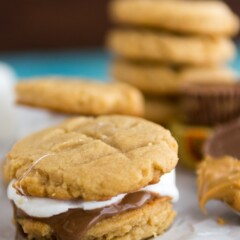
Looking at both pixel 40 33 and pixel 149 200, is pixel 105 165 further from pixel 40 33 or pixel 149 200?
pixel 40 33

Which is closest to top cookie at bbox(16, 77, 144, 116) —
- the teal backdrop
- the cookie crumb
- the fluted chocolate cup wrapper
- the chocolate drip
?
the fluted chocolate cup wrapper

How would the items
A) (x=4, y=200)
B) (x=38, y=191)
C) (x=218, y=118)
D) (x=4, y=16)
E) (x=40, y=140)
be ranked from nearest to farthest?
(x=38, y=191) < (x=40, y=140) < (x=4, y=200) < (x=218, y=118) < (x=4, y=16)

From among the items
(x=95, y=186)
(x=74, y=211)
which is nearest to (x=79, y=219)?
(x=74, y=211)

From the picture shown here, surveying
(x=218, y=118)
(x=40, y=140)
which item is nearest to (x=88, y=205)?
(x=40, y=140)

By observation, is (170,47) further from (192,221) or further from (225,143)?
(192,221)

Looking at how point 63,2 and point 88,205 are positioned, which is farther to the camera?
point 63,2

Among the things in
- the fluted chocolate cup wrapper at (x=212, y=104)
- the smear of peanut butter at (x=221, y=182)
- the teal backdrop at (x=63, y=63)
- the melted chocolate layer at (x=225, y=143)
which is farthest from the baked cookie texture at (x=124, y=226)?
the teal backdrop at (x=63, y=63)

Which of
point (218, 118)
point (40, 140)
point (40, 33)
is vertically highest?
point (40, 140)
